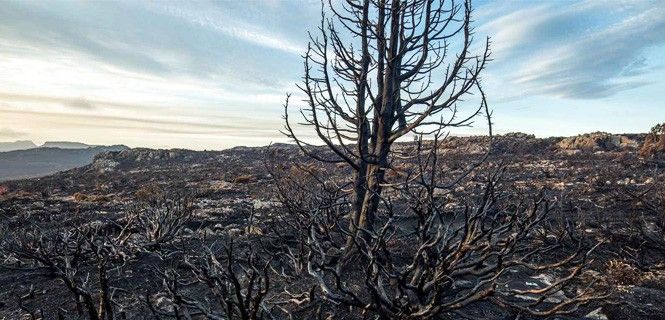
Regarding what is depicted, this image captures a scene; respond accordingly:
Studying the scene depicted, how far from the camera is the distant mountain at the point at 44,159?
152 meters

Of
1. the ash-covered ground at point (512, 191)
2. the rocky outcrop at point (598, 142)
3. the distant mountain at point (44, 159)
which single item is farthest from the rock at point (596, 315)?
the distant mountain at point (44, 159)

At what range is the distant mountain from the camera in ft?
497

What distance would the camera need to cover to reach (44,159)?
168750 mm

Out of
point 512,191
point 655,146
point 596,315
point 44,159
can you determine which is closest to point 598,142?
point 655,146

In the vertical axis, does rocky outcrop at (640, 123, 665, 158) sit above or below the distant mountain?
above

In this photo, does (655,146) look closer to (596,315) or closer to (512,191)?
(512,191)

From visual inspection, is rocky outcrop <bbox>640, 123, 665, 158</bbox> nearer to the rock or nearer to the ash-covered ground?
the ash-covered ground

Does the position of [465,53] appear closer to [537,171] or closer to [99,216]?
[99,216]

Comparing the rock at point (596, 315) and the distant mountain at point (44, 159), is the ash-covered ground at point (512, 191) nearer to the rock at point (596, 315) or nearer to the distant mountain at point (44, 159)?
the rock at point (596, 315)

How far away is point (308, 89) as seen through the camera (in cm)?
487

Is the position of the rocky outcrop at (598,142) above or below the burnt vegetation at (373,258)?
above

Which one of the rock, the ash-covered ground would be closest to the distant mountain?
the ash-covered ground

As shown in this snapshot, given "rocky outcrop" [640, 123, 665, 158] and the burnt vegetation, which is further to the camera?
"rocky outcrop" [640, 123, 665, 158]

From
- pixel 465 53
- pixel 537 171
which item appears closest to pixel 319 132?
pixel 465 53
